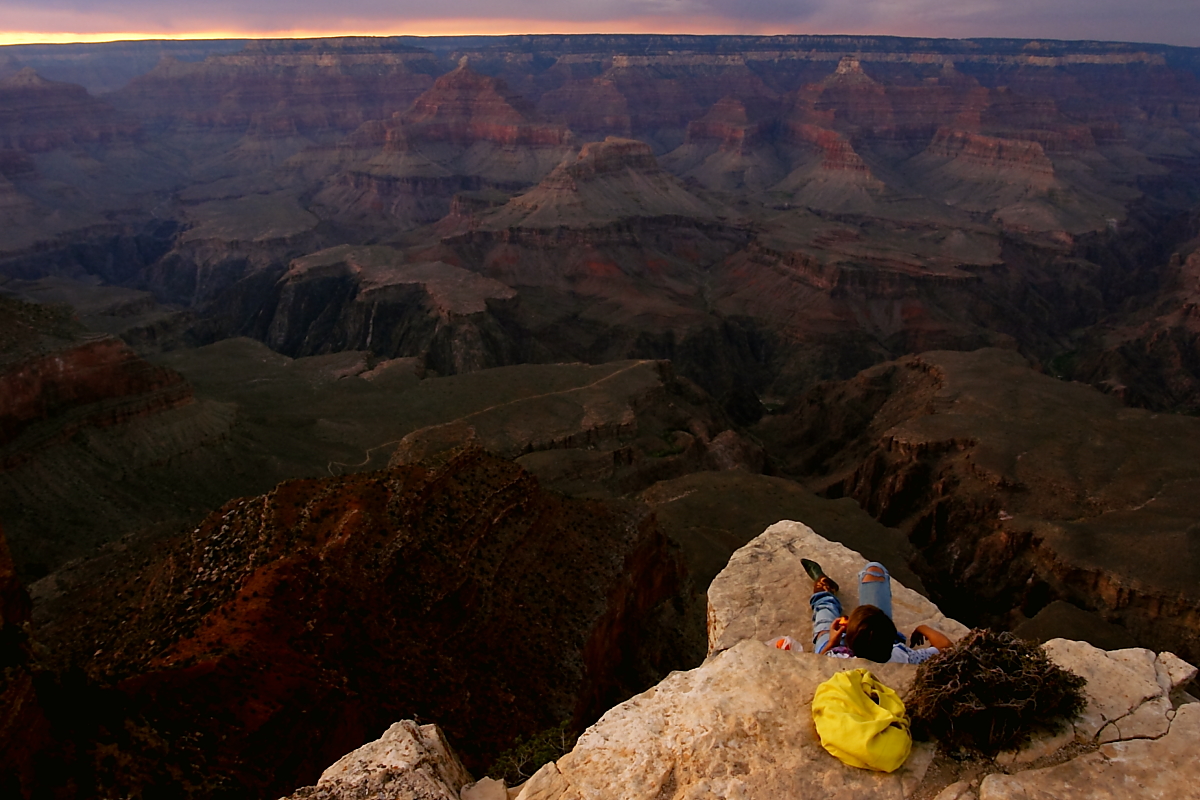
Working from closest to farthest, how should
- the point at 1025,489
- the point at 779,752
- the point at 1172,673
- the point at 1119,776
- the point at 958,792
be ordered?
the point at 1119,776, the point at 958,792, the point at 779,752, the point at 1172,673, the point at 1025,489

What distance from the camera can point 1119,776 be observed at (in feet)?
36.0

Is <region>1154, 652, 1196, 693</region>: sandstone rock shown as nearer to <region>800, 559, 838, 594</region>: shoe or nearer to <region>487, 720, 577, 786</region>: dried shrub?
<region>800, 559, 838, 594</region>: shoe

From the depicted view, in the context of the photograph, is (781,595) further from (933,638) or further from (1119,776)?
(1119,776)

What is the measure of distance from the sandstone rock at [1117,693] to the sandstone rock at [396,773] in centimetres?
985

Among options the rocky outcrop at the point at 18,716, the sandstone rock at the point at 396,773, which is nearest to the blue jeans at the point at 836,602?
the sandstone rock at the point at 396,773

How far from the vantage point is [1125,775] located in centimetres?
1097

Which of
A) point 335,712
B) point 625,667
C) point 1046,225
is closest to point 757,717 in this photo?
point 335,712

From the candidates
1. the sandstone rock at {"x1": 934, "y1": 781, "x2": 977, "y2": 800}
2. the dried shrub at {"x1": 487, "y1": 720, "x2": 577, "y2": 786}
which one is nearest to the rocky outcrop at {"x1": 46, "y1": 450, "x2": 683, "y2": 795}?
the dried shrub at {"x1": 487, "y1": 720, "x2": 577, "y2": 786}

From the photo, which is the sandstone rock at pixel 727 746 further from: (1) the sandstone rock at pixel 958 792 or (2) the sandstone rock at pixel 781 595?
(2) the sandstone rock at pixel 781 595

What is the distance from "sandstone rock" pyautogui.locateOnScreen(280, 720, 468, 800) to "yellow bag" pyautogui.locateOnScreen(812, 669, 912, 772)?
630cm

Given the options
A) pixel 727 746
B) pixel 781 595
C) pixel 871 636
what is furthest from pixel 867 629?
pixel 781 595

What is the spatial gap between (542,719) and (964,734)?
14.8 m

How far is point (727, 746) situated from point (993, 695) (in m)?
3.90

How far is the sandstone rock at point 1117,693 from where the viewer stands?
464 inches
